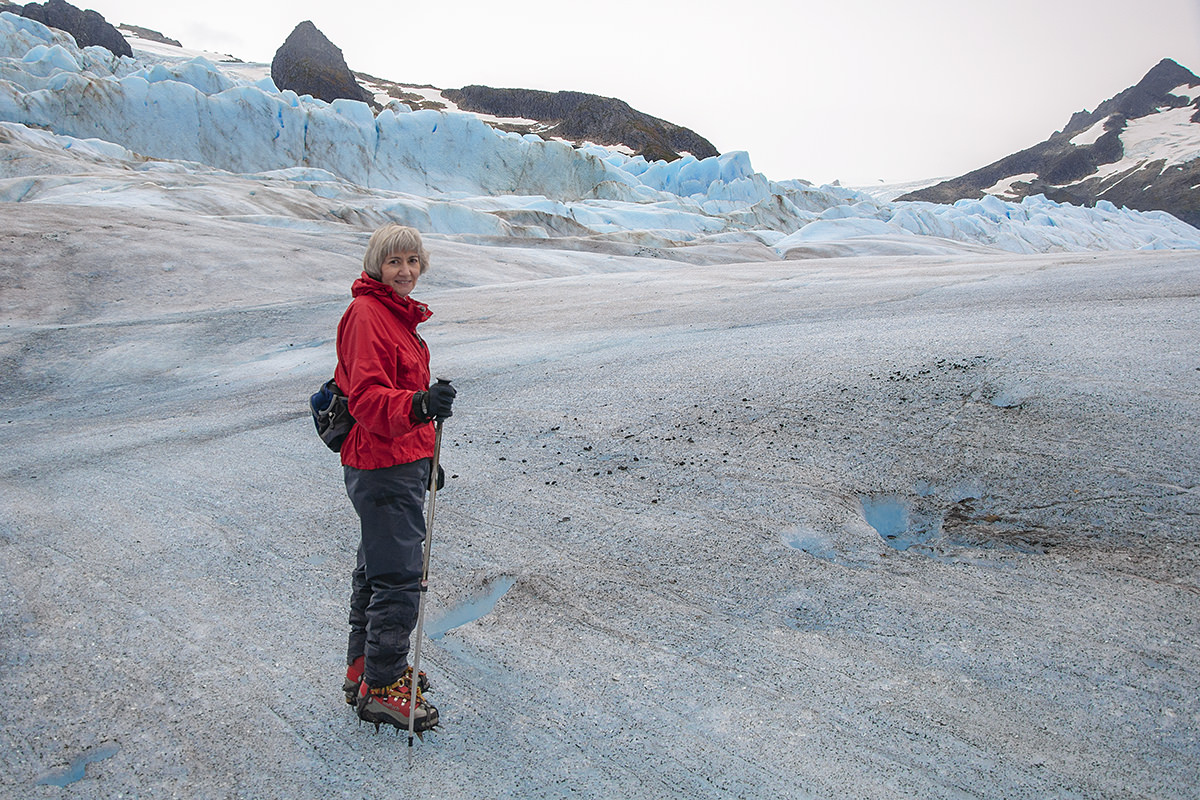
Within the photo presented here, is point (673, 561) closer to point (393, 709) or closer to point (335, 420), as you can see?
point (393, 709)

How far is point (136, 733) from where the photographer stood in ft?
8.62

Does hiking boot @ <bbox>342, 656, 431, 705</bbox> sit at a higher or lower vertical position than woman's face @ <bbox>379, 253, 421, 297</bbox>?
lower

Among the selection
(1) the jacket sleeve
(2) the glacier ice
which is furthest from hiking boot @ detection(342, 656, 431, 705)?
(2) the glacier ice

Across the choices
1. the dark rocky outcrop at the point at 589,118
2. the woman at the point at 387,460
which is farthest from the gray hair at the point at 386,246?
the dark rocky outcrop at the point at 589,118

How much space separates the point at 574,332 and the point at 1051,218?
201 ft

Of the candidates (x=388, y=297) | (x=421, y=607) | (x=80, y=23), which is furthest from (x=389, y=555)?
(x=80, y=23)

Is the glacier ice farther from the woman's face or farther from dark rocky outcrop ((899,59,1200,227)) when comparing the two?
dark rocky outcrop ((899,59,1200,227))

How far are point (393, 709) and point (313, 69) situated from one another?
305ft

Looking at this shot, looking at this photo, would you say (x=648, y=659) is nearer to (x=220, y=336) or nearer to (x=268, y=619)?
(x=268, y=619)

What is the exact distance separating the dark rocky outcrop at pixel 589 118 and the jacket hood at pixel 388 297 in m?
86.3

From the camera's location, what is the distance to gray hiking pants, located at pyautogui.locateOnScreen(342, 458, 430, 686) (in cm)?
250

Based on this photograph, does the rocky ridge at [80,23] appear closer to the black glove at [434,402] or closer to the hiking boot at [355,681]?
the hiking boot at [355,681]

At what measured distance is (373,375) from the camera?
2391mm

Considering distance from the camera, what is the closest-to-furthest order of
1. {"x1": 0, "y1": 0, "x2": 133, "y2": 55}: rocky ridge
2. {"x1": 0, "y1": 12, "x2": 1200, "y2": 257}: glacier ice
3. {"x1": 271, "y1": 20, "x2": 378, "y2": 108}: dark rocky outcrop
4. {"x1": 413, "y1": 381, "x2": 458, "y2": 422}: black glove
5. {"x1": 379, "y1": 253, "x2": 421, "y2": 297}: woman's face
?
{"x1": 413, "y1": 381, "x2": 458, "y2": 422}: black glove, {"x1": 379, "y1": 253, "x2": 421, "y2": 297}: woman's face, {"x1": 0, "y1": 12, "x2": 1200, "y2": 257}: glacier ice, {"x1": 0, "y1": 0, "x2": 133, "y2": 55}: rocky ridge, {"x1": 271, "y1": 20, "x2": 378, "y2": 108}: dark rocky outcrop
